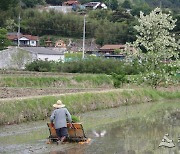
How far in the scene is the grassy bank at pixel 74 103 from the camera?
22.5 m

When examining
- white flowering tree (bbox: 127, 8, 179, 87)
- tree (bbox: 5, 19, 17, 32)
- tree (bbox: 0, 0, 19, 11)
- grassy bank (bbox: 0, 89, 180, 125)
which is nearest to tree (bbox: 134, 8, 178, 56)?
white flowering tree (bbox: 127, 8, 179, 87)

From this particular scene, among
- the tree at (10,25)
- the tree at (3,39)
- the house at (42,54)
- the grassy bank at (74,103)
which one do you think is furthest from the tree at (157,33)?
the tree at (10,25)

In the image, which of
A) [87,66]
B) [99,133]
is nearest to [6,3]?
[99,133]

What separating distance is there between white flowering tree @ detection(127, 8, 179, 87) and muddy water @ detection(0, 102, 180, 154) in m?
15.9

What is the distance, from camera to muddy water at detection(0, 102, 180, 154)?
53.0ft

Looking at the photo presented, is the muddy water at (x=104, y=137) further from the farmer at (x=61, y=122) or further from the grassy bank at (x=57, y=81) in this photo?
the grassy bank at (x=57, y=81)

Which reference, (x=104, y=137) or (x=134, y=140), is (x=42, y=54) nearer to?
(x=104, y=137)

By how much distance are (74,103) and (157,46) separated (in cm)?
1726

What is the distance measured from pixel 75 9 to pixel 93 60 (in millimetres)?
91325

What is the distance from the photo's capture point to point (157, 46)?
4350cm

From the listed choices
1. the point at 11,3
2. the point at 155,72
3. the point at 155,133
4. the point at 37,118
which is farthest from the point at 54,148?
the point at 155,72

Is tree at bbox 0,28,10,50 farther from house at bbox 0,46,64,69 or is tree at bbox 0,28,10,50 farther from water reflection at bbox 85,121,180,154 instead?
water reflection at bbox 85,121,180,154

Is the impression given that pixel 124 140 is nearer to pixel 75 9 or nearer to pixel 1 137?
pixel 1 137

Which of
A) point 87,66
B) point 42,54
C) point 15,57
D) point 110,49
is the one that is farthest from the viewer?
point 110,49
